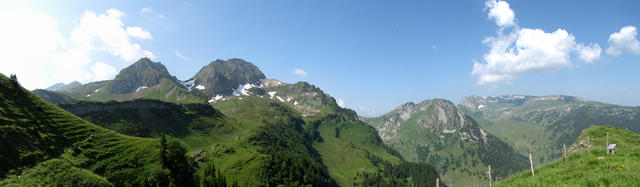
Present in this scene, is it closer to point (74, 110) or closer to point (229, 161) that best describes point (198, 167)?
point (229, 161)

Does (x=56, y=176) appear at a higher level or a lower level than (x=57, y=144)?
lower

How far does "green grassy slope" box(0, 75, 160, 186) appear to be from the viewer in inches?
2108

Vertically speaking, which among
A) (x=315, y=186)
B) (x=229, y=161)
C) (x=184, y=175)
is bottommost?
(x=315, y=186)

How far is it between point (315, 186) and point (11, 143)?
15449cm

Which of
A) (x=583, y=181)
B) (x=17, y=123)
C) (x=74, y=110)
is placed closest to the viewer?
(x=583, y=181)

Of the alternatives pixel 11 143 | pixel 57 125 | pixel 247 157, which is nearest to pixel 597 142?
pixel 11 143

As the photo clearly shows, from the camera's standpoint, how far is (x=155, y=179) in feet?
213

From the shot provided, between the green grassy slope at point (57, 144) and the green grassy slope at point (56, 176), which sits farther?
the green grassy slope at point (57, 144)

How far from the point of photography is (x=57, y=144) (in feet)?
219

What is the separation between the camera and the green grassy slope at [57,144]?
53531 mm

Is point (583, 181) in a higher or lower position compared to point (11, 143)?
higher

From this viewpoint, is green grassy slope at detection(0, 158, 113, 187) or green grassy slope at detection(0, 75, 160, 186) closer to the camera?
green grassy slope at detection(0, 158, 113, 187)

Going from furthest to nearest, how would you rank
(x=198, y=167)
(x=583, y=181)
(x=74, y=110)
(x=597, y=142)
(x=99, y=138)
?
(x=74, y=110)
(x=198, y=167)
(x=99, y=138)
(x=597, y=142)
(x=583, y=181)

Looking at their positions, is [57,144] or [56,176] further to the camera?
[57,144]
